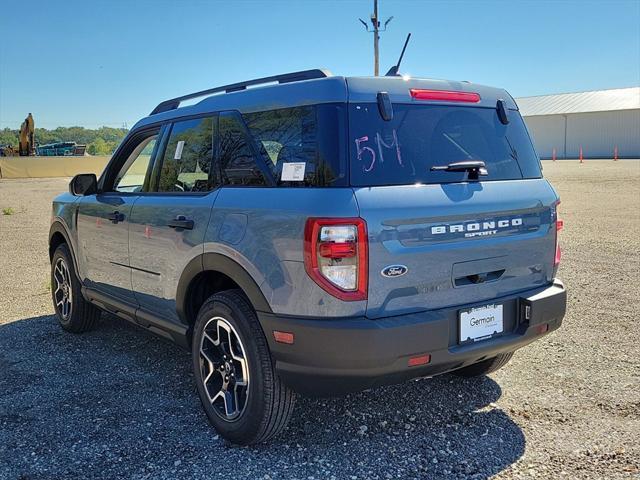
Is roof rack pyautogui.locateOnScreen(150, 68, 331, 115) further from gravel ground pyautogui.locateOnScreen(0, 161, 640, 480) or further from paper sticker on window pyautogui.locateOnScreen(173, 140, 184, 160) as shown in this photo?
gravel ground pyautogui.locateOnScreen(0, 161, 640, 480)

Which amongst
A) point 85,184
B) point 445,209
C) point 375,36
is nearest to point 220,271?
point 445,209

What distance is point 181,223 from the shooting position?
3537mm

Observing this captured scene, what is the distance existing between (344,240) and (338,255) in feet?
0.24

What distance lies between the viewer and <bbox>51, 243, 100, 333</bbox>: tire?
5215mm

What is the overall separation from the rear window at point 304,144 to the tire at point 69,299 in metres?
2.82

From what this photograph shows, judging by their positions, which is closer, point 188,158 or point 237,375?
point 237,375

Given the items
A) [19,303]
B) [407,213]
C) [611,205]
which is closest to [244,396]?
[407,213]

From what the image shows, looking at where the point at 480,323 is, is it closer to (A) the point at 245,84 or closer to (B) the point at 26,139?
(A) the point at 245,84

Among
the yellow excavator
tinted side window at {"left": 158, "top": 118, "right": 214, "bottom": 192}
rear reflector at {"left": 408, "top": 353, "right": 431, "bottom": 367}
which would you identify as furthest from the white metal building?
rear reflector at {"left": 408, "top": 353, "right": 431, "bottom": 367}

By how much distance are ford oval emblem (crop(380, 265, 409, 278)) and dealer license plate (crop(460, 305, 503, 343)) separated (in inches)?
16.6

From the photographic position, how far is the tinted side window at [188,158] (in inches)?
143

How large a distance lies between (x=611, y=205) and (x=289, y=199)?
1316 cm

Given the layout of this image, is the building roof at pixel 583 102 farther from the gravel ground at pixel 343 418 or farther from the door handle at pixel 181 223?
the door handle at pixel 181 223

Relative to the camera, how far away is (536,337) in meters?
3.30
